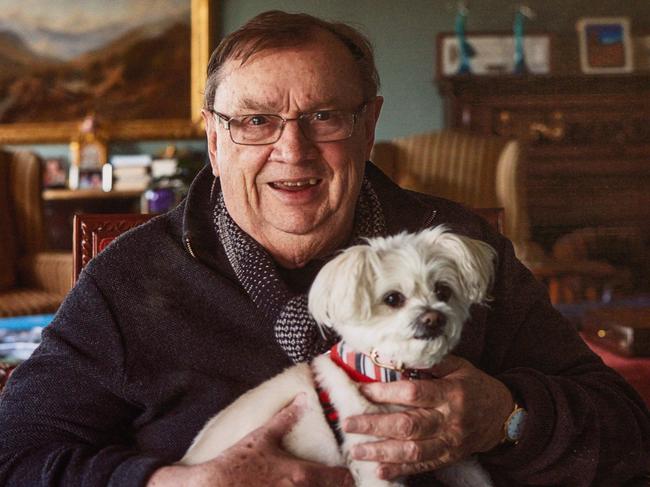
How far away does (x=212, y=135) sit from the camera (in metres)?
1.20

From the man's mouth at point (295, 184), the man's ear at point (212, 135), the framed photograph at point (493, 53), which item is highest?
the framed photograph at point (493, 53)

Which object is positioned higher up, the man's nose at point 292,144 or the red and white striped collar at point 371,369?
the man's nose at point 292,144

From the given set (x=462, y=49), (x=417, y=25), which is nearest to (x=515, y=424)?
(x=462, y=49)

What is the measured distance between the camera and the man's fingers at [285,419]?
93cm

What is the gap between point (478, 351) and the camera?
113 centimetres

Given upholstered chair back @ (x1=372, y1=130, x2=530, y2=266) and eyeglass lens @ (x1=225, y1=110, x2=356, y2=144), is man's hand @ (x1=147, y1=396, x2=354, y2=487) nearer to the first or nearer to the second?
eyeglass lens @ (x1=225, y1=110, x2=356, y2=144)

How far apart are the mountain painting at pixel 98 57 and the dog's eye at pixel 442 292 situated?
15.9 feet

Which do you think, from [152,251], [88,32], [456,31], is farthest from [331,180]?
[88,32]

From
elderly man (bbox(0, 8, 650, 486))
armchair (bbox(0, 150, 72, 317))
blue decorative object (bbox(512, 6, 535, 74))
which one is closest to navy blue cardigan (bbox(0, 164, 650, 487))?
elderly man (bbox(0, 8, 650, 486))

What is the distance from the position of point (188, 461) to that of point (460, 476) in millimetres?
398

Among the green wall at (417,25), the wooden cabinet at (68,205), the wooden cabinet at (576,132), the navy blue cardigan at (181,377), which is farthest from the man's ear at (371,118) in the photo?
the green wall at (417,25)

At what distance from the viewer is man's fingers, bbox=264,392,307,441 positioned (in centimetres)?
93

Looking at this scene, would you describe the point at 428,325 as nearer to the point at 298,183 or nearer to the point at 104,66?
the point at 298,183

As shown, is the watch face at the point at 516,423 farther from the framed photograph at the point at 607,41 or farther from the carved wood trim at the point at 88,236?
the framed photograph at the point at 607,41
